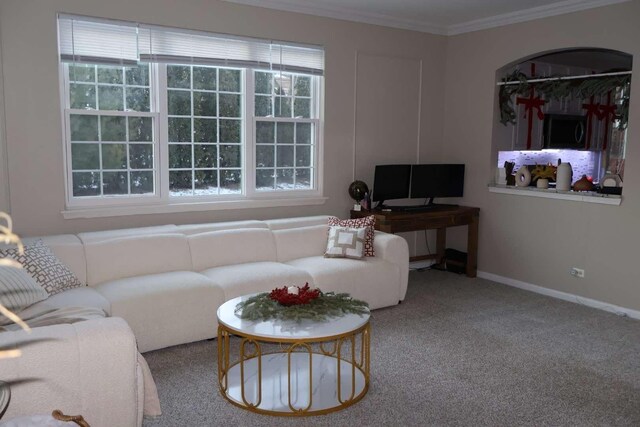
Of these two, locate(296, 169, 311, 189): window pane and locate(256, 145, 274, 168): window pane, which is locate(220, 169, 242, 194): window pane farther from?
locate(296, 169, 311, 189): window pane

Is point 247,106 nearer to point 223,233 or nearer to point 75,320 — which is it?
point 223,233

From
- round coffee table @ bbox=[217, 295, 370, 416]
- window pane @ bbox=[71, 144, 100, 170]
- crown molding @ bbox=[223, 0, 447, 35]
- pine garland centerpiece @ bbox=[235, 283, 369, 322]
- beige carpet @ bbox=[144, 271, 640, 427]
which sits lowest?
beige carpet @ bbox=[144, 271, 640, 427]

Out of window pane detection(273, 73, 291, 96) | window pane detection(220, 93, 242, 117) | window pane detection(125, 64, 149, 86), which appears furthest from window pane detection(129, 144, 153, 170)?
window pane detection(273, 73, 291, 96)

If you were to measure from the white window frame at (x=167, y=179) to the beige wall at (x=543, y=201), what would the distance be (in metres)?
1.72

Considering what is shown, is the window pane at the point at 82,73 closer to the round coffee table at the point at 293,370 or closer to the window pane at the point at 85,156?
the window pane at the point at 85,156

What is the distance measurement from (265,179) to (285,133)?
1.64 ft

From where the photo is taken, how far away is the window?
4527mm

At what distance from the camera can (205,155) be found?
17.0 feet

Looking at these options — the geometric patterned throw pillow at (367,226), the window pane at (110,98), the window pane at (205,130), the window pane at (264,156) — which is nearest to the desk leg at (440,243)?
the geometric patterned throw pillow at (367,226)

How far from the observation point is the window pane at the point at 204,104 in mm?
5050

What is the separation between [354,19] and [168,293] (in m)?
3.41

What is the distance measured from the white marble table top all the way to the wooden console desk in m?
2.28

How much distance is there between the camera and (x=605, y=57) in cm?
767

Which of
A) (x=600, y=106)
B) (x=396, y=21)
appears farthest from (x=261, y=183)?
(x=600, y=106)
